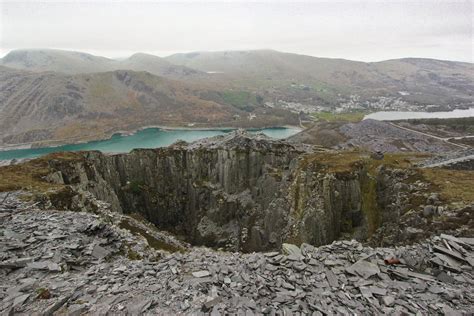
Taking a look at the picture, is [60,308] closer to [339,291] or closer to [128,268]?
[128,268]

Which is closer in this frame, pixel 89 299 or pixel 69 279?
pixel 89 299

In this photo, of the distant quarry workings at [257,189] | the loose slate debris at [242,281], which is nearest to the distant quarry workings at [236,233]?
the loose slate debris at [242,281]

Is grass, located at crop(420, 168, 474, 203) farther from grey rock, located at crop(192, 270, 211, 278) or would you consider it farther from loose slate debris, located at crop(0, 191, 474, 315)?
grey rock, located at crop(192, 270, 211, 278)

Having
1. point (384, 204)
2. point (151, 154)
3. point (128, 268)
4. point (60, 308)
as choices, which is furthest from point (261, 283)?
point (151, 154)

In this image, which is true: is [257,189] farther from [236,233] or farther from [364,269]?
[364,269]

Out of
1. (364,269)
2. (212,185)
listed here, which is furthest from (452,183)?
(212,185)

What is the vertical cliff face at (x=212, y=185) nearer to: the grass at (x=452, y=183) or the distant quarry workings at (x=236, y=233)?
the distant quarry workings at (x=236, y=233)

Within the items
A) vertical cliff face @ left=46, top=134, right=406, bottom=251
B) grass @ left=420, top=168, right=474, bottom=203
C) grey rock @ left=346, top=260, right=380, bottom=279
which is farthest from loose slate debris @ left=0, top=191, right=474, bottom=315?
vertical cliff face @ left=46, top=134, right=406, bottom=251
